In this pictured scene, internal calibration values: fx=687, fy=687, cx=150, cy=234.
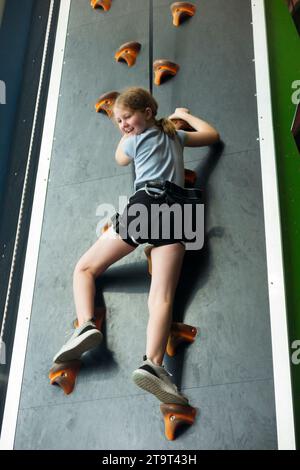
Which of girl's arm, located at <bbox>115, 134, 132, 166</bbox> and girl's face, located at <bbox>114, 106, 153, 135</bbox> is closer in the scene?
girl's face, located at <bbox>114, 106, 153, 135</bbox>

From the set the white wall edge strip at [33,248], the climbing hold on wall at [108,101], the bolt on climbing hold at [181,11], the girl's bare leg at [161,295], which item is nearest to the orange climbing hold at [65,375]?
the white wall edge strip at [33,248]

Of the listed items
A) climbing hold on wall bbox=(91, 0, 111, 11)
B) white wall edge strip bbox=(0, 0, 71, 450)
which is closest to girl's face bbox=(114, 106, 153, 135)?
white wall edge strip bbox=(0, 0, 71, 450)

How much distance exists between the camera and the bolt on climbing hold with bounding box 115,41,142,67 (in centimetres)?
274

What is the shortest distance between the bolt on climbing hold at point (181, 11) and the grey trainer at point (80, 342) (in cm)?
135

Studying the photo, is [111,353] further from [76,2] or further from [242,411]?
[76,2]

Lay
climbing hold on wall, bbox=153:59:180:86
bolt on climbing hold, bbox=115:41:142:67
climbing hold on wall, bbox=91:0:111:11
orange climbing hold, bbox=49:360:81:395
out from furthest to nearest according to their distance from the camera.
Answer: climbing hold on wall, bbox=91:0:111:11 < bolt on climbing hold, bbox=115:41:142:67 < climbing hold on wall, bbox=153:59:180:86 < orange climbing hold, bbox=49:360:81:395

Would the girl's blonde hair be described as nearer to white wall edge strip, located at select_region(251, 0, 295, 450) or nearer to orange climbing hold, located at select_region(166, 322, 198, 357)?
white wall edge strip, located at select_region(251, 0, 295, 450)

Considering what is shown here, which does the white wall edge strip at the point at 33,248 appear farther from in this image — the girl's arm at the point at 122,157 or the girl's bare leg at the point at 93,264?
→ the girl's arm at the point at 122,157

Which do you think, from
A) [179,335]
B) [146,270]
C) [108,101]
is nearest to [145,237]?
[146,270]

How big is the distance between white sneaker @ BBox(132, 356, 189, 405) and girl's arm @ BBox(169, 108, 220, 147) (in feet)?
2.55

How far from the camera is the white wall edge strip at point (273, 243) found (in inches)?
73.3

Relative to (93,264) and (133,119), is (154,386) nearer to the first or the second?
(93,264)

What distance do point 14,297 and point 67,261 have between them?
0.26 meters
